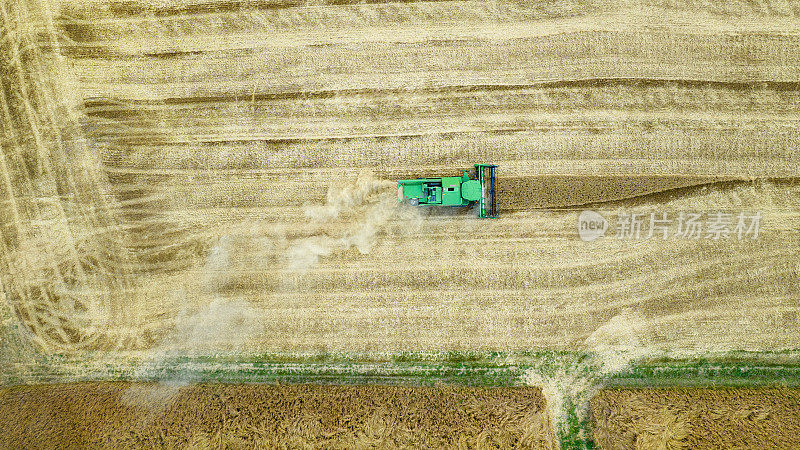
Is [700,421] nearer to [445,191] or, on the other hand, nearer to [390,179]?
[445,191]

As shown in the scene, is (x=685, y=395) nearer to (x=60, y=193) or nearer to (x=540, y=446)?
(x=540, y=446)

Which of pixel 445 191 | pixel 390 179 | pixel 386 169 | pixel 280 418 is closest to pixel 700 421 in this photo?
pixel 445 191

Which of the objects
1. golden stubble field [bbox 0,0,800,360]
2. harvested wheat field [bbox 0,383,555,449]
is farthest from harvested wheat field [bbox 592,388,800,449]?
harvested wheat field [bbox 0,383,555,449]


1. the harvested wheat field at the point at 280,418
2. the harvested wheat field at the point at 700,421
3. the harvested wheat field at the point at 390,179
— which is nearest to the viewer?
the harvested wheat field at the point at 700,421

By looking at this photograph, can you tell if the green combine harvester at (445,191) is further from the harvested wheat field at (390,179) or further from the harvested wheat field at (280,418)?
the harvested wheat field at (280,418)

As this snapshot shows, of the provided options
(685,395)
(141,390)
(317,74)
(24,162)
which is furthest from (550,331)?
(24,162)

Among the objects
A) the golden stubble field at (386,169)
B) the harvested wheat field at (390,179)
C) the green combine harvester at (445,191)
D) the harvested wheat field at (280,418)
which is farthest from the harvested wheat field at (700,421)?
the green combine harvester at (445,191)
